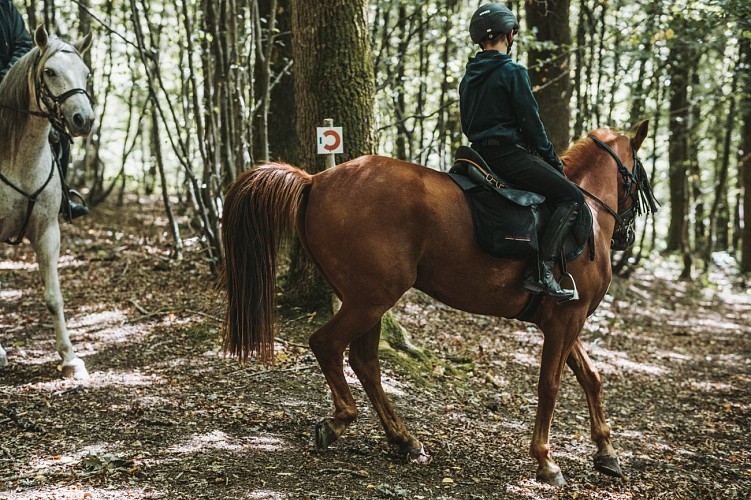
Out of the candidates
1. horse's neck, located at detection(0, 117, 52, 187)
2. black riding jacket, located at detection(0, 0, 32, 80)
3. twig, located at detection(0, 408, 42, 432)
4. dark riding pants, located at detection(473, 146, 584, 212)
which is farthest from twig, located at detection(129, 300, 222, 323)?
dark riding pants, located at detection(473, 146, 584, 212)

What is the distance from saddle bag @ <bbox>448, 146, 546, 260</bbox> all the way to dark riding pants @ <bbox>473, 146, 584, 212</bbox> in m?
0.08

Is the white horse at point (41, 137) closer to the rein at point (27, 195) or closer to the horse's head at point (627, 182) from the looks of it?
the rein at point (27, 195)

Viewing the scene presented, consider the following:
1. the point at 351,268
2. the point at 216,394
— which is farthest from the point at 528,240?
the point at 216,394

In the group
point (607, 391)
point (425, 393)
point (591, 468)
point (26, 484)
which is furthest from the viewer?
point (607, 391)

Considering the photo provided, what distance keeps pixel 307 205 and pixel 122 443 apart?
7.07ft

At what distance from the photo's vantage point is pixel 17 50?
684 cm

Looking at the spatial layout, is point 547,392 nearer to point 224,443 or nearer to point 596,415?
point 596,415

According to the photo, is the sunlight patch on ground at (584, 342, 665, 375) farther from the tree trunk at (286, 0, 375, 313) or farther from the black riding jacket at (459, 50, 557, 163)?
the black riding jacket at (459, 50, 557, 163)

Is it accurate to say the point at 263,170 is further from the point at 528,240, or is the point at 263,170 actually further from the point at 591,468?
the point at 591,468

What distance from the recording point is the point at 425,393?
632 centimetres

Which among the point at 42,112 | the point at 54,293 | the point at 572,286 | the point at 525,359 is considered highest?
the point at 42,112

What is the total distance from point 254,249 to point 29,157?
2.99 m

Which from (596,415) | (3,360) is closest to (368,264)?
(596,415)

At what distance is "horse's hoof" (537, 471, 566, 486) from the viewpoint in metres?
4.70
